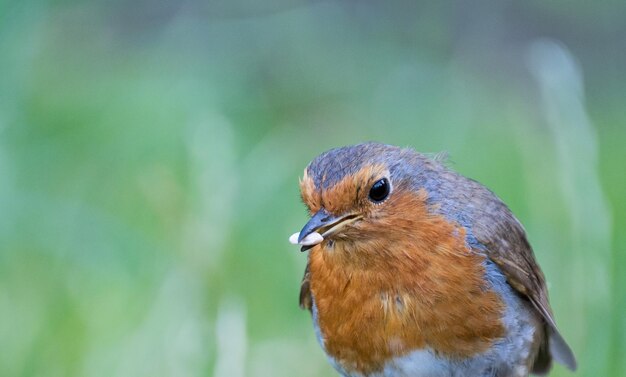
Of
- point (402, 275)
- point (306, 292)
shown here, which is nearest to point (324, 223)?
point (402, 275)

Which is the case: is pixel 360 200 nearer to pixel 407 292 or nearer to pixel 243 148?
pixel 407 292

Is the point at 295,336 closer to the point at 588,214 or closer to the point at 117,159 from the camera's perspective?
the point at 588,214

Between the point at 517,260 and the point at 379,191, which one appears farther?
the point at 517,260

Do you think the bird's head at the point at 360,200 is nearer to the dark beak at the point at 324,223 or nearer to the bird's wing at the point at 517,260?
the dark beak at the point at 324,223

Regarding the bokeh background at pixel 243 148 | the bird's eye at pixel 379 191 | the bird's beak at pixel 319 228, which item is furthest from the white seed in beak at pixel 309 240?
the bokeh background at pixel 243 148

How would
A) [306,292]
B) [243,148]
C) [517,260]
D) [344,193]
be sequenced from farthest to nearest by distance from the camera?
1. [243,148]
2. [306,292]
3. [517,260]
4. [344,193]

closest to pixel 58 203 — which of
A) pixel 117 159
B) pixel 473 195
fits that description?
pixel 117 159

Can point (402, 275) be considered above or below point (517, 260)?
below
